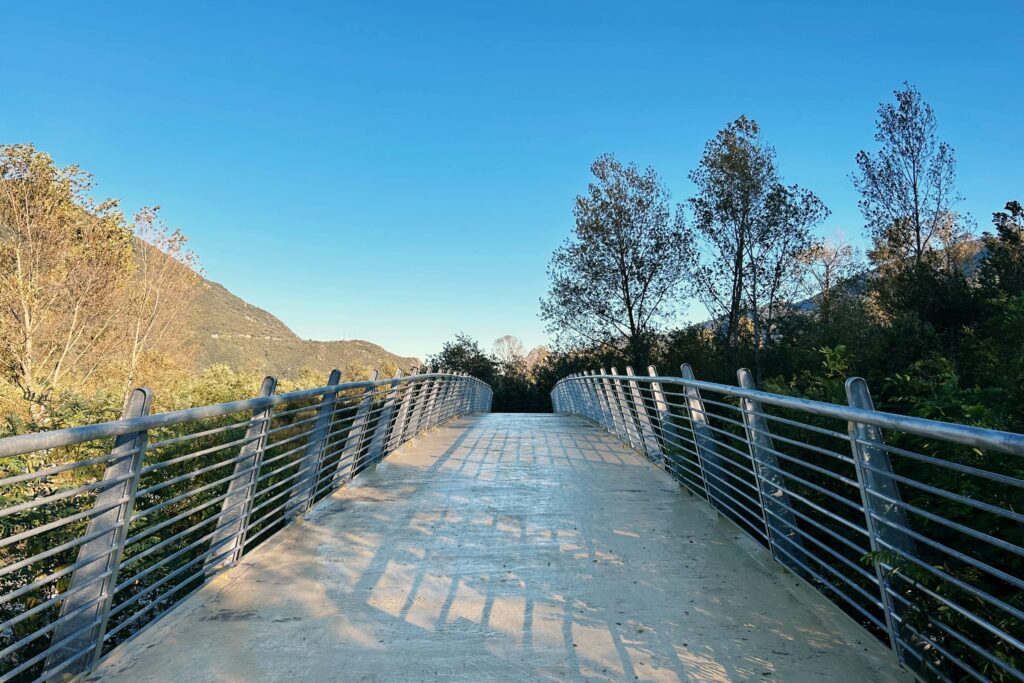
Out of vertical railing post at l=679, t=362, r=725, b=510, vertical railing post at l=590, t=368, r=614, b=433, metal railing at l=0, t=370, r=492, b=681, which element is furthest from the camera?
vertical railing post at l=590, t=368, r=614, b=433

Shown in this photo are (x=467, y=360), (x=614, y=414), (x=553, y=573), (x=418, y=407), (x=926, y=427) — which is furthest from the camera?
(x=467, y=360)

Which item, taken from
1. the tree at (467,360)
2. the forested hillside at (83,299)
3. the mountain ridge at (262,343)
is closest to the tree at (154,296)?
the forested hillside at (83,299)

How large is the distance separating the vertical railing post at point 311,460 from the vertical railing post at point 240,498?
2.51 feet

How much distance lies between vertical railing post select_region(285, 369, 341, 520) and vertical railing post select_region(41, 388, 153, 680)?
87.7 inches

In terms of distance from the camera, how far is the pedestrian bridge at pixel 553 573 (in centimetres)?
243

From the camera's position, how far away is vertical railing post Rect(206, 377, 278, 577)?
12.6ft

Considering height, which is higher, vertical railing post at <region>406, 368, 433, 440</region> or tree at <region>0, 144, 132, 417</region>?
tree at <region>0, 144, 132, 417</region>

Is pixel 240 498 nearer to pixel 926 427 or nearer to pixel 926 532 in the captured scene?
pixel 926 427

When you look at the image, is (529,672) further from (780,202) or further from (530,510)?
(780,202)

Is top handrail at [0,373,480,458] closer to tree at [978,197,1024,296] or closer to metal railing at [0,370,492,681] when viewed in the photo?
metal railing at [0,370,492,681]

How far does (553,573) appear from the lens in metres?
3.69

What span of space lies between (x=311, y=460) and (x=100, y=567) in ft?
8.99

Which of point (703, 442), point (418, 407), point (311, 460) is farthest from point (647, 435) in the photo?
point (311, 460)

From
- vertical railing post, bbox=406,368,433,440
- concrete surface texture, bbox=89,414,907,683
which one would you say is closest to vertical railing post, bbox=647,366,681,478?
concrete surface texture, bbox=89,414,907,683
